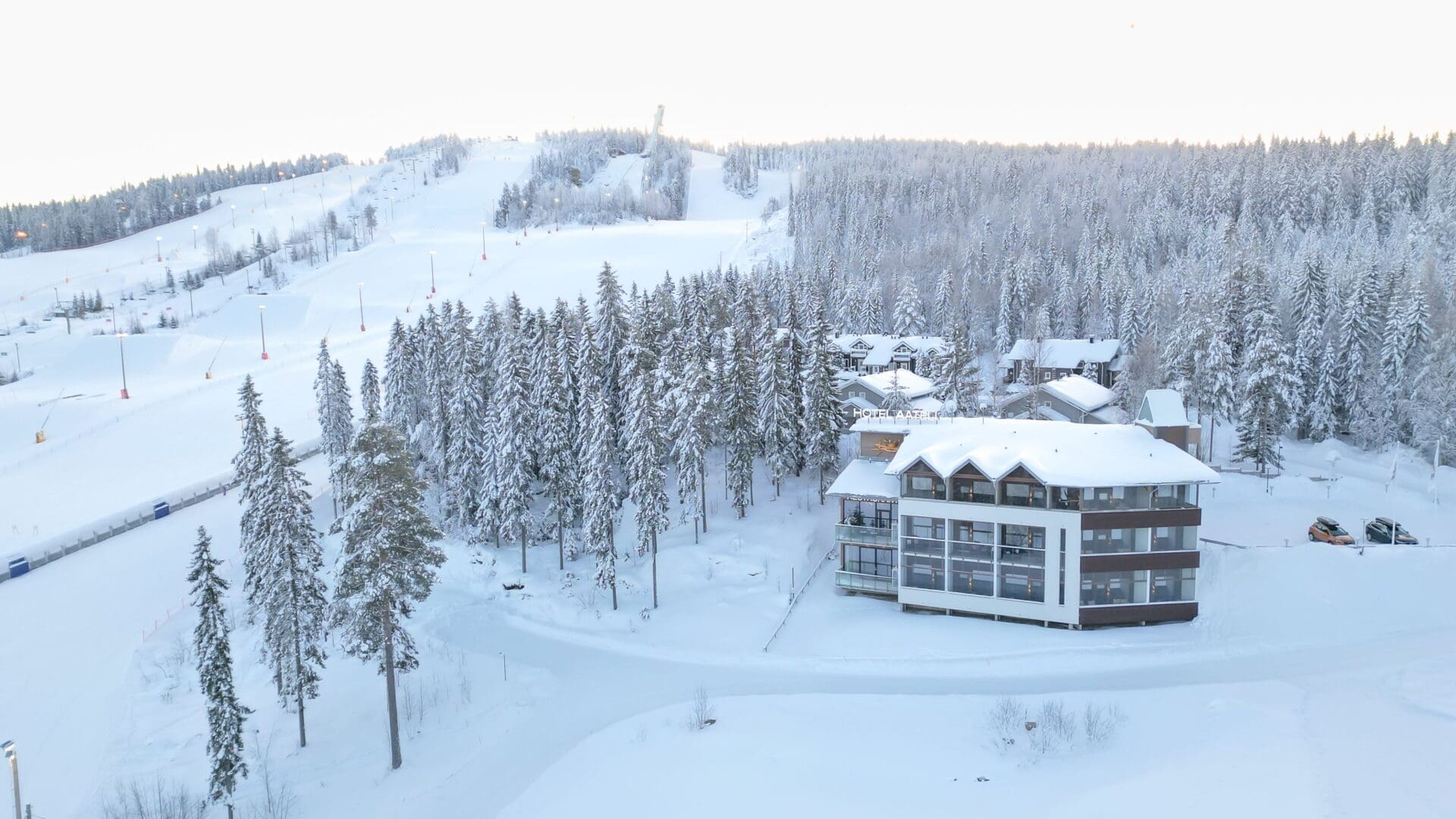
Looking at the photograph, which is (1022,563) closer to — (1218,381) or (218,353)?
(1218,381)

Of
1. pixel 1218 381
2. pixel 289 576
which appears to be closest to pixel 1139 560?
pixel 1218 381

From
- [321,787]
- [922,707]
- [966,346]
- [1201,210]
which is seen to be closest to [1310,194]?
[1201,210]

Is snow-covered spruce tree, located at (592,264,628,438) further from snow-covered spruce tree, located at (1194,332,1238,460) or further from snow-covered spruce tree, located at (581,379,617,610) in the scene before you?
snow-covered spruce tree, located at (1194,332,1238,460)

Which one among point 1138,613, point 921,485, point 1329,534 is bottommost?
point 1138,613

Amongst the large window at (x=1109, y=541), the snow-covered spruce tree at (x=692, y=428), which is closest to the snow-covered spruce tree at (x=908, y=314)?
the snow-covered spruce tree at (x=692, y=428)

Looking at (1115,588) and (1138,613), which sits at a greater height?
(1115,588)

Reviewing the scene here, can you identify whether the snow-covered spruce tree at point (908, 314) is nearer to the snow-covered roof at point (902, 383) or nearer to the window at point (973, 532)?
the snow-covered roof at point (902, 383)
